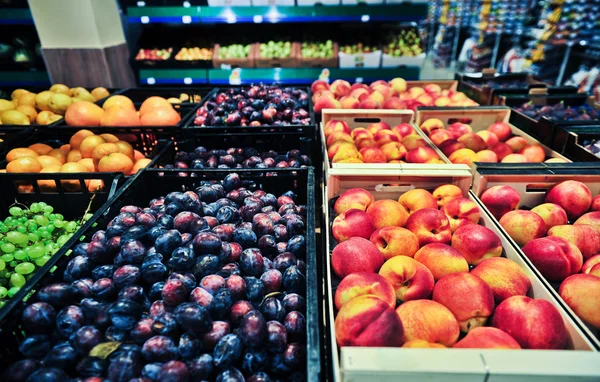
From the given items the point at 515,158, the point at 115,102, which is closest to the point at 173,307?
the point at 515,158

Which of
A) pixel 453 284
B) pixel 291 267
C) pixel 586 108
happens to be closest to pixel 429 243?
pixel 453 284

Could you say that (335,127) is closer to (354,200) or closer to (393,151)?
(393,151)

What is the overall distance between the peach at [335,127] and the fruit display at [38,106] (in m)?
1.79

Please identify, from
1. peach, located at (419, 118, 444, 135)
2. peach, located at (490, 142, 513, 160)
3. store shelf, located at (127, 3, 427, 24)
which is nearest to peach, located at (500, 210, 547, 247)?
peach, located at (490, 142, 513, 160)

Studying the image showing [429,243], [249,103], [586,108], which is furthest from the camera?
[586,108]

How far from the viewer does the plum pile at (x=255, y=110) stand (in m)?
2.01

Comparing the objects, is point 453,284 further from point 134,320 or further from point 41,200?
point 41,200

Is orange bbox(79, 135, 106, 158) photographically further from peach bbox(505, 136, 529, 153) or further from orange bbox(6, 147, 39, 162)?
peach bbox(505, 136, 529, 153)

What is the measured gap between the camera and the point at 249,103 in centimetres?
219

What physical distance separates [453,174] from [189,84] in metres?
3.97

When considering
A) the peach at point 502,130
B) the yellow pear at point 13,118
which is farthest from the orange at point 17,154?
the peach at point 502,130

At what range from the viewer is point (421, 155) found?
5.64ft

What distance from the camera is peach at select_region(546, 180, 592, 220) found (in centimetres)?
134

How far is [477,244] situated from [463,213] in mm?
185
